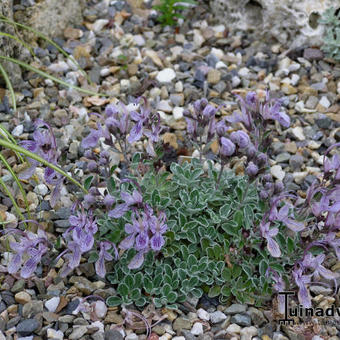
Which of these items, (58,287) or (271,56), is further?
(271,56)

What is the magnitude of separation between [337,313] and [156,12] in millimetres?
2191

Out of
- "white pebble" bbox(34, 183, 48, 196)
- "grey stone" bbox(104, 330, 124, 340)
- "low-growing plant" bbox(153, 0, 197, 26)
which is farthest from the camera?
"low-growing plant" bbox(153, 0, 197, 26)

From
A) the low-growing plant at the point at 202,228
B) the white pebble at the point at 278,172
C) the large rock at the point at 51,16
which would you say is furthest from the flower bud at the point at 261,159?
the large rock at the point at 51,16

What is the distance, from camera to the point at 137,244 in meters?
1.96

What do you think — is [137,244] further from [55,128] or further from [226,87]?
[226,87]

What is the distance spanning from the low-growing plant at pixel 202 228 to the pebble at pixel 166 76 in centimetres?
97

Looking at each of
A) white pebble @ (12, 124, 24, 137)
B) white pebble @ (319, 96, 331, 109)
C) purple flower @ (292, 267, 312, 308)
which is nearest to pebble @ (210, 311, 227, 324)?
purple flower @ (292, 267, 312, 308)

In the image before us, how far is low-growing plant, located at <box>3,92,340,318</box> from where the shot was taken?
201 cm

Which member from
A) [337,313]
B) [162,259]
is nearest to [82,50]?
[162,259]

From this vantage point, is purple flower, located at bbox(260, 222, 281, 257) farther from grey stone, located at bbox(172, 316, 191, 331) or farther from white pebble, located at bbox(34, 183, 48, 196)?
white pebble, located at bbox(34, 183, 48, 196)

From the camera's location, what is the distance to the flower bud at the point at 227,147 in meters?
1.99

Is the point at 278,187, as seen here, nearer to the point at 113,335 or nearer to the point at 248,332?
the point at 248,332

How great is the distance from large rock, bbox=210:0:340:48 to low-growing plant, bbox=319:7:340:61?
0.04 metres

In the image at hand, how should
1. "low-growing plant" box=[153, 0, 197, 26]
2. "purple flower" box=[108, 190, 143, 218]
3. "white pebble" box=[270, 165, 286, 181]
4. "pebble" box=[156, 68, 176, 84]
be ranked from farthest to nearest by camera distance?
"low-growing plant" box=[153, 0, 197, 26]
"pebble" box=[156, 68, 176, 84]
"white pebble" box=[270, 165, 286, 181]
"purple flower" box=[108, 190, 143, 218]
